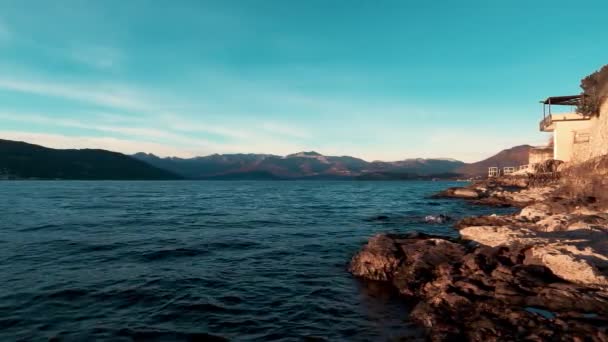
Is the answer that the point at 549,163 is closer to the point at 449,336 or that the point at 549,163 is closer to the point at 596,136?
the point at 596,136

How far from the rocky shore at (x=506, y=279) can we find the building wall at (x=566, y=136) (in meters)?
42.6

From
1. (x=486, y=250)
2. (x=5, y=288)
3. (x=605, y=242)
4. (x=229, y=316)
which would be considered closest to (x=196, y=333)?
(x=229, y=316)

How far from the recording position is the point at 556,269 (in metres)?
12.6

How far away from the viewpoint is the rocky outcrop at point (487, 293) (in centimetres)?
904

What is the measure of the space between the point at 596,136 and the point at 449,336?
42704mm

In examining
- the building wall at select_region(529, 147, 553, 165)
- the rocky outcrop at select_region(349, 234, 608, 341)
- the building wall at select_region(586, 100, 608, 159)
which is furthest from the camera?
the building wall at select_region(529, 147, 553, 165)

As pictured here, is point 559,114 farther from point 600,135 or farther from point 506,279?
point 506,279

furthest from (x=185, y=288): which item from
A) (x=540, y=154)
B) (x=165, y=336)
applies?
(x=540, y=154)

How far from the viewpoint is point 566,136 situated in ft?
180

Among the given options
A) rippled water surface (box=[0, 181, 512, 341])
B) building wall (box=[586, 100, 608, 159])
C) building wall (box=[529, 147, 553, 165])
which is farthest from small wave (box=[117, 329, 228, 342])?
building wall (box=[529, 147, 553, 165])

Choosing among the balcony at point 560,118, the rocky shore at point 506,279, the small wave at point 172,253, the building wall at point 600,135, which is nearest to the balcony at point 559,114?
the balcony at point 560,118

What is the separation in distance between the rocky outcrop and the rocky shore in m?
0.02

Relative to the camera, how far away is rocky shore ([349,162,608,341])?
30.2ft

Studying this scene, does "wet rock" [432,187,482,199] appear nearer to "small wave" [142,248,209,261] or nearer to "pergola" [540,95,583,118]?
"pergola" [540,95,583,118]
